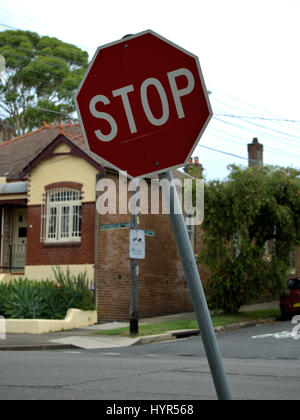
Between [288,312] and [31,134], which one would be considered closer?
[288,312]

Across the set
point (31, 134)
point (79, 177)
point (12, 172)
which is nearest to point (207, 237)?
point (79, 177)

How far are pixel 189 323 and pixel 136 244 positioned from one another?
3901 millimetres

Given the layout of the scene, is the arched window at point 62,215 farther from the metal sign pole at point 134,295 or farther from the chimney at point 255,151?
the chimney at point 255,151

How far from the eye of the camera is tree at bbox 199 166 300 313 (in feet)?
70.8

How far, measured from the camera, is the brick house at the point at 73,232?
21906 millimetres

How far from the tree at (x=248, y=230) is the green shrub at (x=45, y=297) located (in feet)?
14.2

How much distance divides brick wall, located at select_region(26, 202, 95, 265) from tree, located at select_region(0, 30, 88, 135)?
19.8 meters

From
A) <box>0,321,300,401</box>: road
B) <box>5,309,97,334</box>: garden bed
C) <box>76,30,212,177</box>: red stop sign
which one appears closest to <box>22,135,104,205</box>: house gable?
<box>5,309,97,334</box>: garden bed

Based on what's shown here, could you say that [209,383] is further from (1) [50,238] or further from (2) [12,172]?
(2) [12,172]

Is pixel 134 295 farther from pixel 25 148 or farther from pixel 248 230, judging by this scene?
pixel 25 148

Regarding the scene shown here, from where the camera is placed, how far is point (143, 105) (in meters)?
2.92

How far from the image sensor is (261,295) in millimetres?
22453

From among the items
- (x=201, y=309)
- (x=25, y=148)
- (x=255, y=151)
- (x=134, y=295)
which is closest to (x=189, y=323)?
(x=134, y=295)
